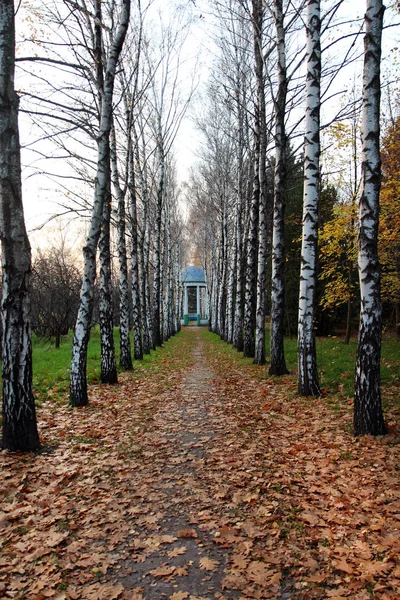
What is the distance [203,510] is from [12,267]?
→ 143 inches

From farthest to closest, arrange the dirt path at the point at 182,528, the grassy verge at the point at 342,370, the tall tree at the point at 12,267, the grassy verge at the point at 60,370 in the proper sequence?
the grassy verge at the point at 60,370 < the grassy verge at the point at 342,370 < the tall tree at the point at 12,267 < the dirt path at the point at 182,528

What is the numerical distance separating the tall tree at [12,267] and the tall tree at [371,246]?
4415mm

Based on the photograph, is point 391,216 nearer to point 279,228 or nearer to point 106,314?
point 279,228

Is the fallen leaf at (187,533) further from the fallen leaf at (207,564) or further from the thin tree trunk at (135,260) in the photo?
the thin tree trunk at (135,260)

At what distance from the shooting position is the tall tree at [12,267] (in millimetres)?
4852

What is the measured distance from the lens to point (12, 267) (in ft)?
16.2

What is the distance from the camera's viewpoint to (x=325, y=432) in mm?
5637

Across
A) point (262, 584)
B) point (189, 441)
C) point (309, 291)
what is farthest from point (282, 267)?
point (262, 584)

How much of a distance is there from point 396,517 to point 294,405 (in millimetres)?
3995

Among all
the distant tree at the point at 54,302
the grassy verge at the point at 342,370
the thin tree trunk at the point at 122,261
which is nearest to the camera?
the grassy verge at the point at 342,370

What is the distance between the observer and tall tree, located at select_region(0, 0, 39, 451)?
4.85 m

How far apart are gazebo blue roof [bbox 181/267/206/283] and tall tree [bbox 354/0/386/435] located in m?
48.6

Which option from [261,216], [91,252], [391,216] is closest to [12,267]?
[91,252]

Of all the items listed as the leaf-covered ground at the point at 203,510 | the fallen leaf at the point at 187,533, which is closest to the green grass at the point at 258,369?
the leaf-covered ground at the point at 203,510
